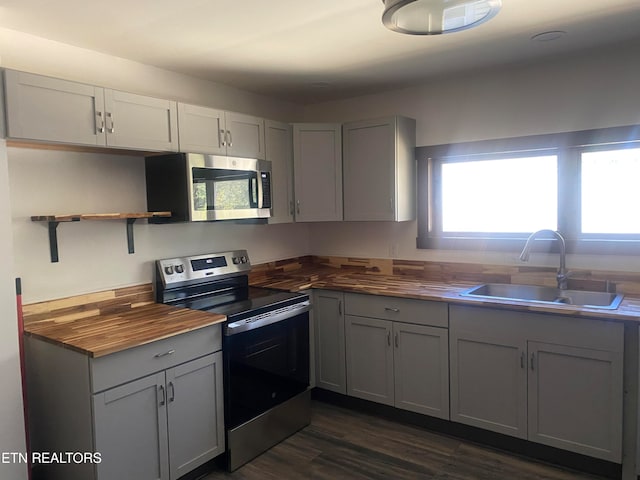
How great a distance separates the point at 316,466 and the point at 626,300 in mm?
2003

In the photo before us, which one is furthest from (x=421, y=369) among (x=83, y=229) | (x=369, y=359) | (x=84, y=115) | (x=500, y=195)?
(x=84, y=115)

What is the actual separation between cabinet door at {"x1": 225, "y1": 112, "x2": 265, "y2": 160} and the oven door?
117cm

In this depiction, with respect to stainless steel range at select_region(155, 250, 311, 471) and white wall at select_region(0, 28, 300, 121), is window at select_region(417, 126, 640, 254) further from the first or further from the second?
white wall at select_region(0, 28, 300, 121)

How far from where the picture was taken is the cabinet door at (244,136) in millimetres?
3100

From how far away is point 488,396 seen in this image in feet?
9.15

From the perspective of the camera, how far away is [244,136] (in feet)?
→ 10.5

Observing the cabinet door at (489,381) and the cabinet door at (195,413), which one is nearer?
the cabinet door at (195,413)

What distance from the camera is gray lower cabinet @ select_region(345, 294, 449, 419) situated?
9.69 feet

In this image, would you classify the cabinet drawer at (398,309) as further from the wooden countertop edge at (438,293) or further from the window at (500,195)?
the window at (500,195)

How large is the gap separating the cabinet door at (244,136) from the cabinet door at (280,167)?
74mm

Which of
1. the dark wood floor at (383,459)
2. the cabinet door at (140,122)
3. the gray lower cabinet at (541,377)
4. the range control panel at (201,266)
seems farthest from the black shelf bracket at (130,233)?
the gray lower cabinet at (541,377)

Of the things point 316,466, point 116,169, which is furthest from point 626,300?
point 116,169

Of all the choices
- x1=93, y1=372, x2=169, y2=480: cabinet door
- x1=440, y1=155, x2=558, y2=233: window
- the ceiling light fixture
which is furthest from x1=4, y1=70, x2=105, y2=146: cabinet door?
x1=440, y1=155, x2=558, y2=233: window

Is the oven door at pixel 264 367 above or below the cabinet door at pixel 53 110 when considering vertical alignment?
below
